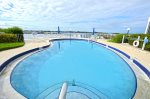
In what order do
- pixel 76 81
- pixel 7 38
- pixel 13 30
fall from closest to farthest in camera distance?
pixel 76 81
pixel 7 38
pixel 13 30

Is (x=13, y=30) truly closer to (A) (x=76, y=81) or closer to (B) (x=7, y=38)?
(B) (x=7, y=38)

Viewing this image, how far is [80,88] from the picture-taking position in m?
4.81

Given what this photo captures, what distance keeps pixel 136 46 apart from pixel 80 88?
9.40m

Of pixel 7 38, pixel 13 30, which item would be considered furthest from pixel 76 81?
pixel 13 30

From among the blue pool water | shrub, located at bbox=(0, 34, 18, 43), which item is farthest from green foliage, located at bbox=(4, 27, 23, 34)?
the blue pool water

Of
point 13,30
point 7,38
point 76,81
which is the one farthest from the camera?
point 13,30

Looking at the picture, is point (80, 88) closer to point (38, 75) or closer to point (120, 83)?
point (120, 83)

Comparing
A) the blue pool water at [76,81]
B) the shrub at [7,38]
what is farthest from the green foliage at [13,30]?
the blue pool water at [76,81]

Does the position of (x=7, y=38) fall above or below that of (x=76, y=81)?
above

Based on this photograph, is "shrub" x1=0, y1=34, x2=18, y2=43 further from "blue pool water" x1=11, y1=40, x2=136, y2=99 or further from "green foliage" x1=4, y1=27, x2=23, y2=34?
"blue pool water" x1=11, y1=40, x2=136, y2=99

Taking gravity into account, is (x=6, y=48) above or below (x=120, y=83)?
above

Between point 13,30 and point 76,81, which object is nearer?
point 76,81

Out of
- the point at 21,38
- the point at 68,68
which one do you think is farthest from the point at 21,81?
the point at 21,38

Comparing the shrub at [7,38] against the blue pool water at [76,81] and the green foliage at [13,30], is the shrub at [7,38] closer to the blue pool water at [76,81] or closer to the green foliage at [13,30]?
the green foliage at [13,30]
